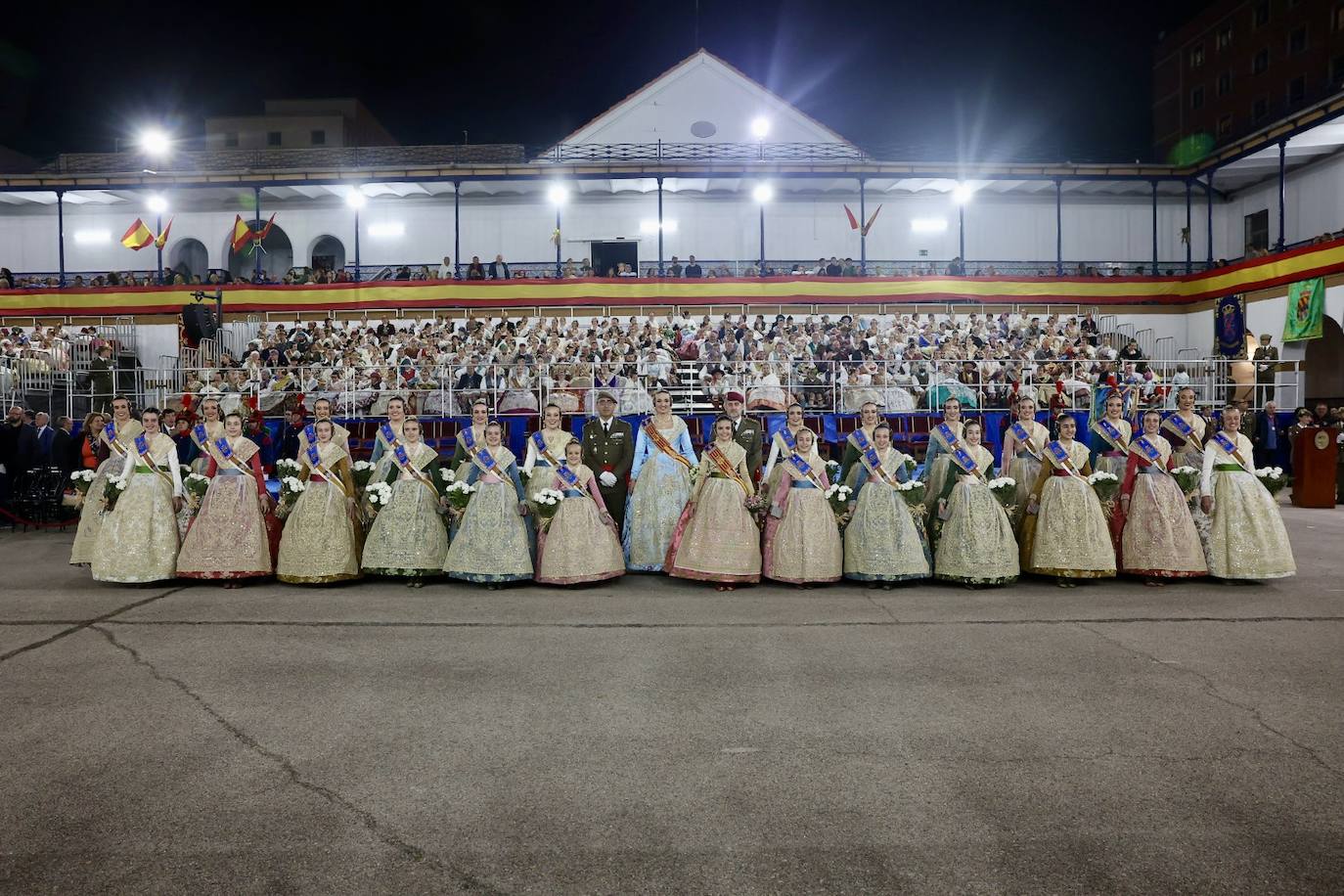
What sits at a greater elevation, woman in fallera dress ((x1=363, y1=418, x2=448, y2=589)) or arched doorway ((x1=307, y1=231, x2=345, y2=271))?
arched doorway ((x1=307, y1=231, x2=345, y2=271))

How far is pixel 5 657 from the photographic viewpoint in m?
6.00

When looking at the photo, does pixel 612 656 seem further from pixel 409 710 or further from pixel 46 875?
pixel 46 875

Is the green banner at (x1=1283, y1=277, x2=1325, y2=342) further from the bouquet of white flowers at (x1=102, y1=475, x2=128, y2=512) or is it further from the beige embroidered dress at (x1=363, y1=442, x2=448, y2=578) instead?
A: the bouquet of white flowers at (x1=102, y1=475, x2=128, y2=512)

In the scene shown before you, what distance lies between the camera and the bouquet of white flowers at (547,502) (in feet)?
27.8

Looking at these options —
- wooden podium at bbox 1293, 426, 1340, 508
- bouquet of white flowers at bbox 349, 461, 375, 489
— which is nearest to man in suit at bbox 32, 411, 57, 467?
bouquet of white flowers at bbox 349, 461, 375, 489

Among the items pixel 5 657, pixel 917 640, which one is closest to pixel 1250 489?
pixel 917 640

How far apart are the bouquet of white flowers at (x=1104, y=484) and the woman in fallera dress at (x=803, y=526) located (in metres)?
2.49

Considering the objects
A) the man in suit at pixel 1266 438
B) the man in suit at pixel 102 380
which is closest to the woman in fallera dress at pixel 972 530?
the man in suit at pixel 1266 438

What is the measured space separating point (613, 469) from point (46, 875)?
24.4 ft

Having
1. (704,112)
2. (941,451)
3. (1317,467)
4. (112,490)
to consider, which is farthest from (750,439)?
(704,112)

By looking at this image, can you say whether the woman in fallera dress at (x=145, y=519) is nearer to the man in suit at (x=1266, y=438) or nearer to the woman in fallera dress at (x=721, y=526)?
the woman in fallera dress at (x=721, y=526)

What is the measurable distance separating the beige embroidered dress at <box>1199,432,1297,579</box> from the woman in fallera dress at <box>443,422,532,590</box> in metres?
6.68

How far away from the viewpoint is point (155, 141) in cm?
Result: 4272

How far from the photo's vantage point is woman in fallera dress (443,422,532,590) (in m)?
8.55
